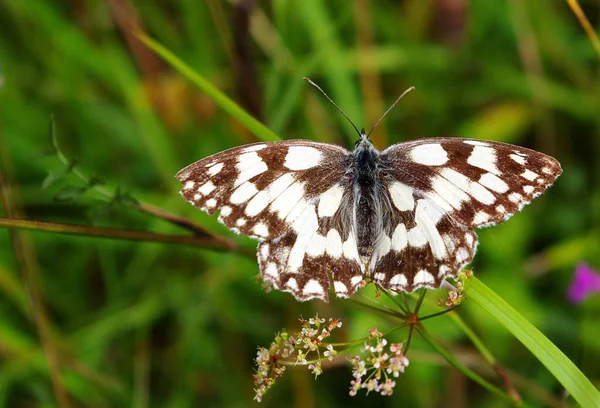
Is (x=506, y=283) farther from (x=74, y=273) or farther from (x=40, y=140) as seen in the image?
(x=40, y=140)

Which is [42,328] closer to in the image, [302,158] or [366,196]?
[302,158]

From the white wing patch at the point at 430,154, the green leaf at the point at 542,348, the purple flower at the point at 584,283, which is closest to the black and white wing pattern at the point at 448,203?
the white wing patch at the point at 430,154

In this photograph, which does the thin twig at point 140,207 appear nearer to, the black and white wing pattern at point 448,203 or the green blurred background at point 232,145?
the black and white wing pattern at point 448,203

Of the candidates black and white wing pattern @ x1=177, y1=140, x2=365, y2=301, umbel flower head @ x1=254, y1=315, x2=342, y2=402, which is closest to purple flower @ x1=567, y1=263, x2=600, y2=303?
black and white wing pattern @ x1=177, y1=140, x2=365, y2=301

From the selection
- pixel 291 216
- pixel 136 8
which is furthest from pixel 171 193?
pixel 291 216

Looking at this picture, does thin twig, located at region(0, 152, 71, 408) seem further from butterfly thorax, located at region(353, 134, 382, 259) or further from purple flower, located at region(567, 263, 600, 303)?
purple flower, located at region(567, 263, 600, 303)

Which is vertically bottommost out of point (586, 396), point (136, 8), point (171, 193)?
point (586, 396)

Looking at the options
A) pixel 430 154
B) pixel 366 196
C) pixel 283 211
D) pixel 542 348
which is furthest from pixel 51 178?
pixel 542 348
